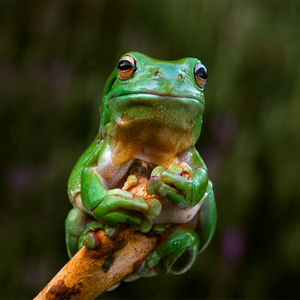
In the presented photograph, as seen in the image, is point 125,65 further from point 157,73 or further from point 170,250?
point 170,250

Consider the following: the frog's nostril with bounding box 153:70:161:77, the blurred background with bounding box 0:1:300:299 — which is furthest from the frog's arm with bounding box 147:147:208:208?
the blurred background with bounding box 0:1:300:299

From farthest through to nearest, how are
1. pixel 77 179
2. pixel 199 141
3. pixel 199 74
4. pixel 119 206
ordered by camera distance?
pixel 199 141 < pixel 77 179 < pixel 199 74 < pixel 119 206

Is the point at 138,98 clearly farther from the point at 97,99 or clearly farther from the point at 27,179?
the point at 27,179

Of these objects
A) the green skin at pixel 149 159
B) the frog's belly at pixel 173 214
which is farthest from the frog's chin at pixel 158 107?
the frog's belly at pixel 173 214

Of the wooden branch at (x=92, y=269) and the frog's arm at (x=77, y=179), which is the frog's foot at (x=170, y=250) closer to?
the wooden branch at (x=92, y=269)

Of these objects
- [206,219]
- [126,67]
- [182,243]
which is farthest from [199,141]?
[126,67]

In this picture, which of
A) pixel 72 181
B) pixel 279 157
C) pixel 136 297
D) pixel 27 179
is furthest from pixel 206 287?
pixel 72 181

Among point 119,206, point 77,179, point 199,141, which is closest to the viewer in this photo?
point 119,206
